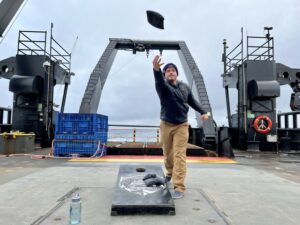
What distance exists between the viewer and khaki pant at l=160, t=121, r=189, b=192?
10.5 ft

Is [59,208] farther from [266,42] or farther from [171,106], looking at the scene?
[266,42]

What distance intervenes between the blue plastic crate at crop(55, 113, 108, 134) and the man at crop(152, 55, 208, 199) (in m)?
6.11

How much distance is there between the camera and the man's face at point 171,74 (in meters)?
3.40

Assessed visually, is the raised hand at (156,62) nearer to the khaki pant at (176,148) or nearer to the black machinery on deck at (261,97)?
the khaki pant at (176,148)

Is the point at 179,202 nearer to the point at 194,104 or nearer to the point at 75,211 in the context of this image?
the point at 75,211

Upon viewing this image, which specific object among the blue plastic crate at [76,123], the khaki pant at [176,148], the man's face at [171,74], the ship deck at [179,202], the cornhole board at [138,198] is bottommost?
the ship deck at [179,202]

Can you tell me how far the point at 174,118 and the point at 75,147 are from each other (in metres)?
6.46

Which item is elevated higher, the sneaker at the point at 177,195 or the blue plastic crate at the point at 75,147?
the blue plastic crate at the point at 75,147

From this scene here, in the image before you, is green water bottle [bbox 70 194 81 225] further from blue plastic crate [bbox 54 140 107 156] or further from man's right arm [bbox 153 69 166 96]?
blue plastic crate [bbox 54 140 107 156]

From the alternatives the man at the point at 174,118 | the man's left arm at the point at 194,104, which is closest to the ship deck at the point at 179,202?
the man at the point at 174,118

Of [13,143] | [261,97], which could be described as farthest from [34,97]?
[261,97]

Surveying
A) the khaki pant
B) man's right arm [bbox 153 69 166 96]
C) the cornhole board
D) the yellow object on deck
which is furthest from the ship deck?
the yellow object on deck

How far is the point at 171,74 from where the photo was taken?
3400 millimetres

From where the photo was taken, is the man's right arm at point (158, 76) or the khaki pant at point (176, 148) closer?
the man's right arm at point (158, 76)
